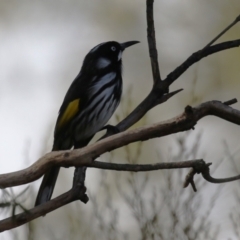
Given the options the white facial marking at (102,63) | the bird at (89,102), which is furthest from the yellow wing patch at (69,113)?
the white facial marking at (102,63)

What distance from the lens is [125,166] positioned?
901 mm

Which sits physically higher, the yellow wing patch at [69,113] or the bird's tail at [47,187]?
the yellow wing patch at [69,113]

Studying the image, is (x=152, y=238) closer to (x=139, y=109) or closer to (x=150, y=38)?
(x=139, y=109)

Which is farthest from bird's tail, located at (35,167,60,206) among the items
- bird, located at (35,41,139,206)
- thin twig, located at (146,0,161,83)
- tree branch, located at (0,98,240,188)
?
tree branch, located at (0,98,240,188)

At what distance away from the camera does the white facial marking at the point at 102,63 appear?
5.94 feet

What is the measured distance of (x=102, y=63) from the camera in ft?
5.96

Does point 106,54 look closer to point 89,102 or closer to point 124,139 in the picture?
point 89,102

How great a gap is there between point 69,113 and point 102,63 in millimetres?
249

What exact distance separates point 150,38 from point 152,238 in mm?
702

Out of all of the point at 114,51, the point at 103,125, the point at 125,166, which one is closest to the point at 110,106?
the point at 103,125

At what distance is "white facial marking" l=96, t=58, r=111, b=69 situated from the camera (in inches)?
71.3

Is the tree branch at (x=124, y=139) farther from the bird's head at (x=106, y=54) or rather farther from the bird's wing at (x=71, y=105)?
the bird's head at (x=106, y=54)

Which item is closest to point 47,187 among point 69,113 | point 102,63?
point 69,113

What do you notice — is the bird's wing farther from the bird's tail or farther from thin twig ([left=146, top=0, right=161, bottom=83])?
thin twig ([left=146, top=0, right=161, bottom=83])
